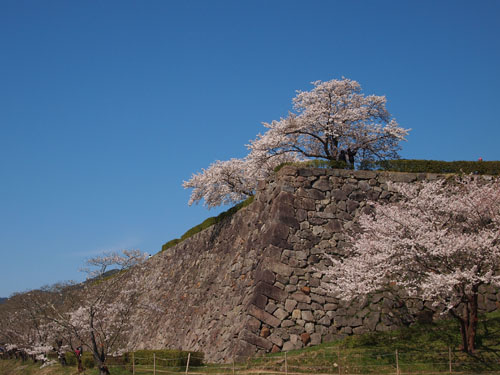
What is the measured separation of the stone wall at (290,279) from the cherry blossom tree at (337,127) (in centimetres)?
495

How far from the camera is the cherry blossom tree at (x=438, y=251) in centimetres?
1750

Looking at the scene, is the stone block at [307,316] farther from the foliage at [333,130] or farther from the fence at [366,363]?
the foliage at [333,130]

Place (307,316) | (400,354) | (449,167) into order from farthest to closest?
(449,167) → (307,316) → (400,354)

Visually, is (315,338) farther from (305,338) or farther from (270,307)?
(270,307)

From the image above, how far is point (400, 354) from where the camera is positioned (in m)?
18.2

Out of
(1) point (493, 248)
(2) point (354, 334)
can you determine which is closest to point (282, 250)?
(2) point (354, 334)

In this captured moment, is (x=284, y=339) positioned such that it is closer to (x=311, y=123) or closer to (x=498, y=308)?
(x=498, y=308)

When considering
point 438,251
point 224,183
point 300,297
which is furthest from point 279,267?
point 224,183

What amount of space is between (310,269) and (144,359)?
375 inches

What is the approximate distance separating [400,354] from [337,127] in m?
14.4

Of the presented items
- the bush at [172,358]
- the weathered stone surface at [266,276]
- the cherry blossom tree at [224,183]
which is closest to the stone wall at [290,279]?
the weathered stone surface at [266,276]

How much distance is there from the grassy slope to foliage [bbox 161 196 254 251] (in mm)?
9868

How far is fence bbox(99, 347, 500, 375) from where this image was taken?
1681cm

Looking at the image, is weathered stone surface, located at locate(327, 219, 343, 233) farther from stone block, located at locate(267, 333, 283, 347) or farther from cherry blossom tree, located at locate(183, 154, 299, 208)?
cherry blossom tree, located at locate(183, 154, 299, 208)
